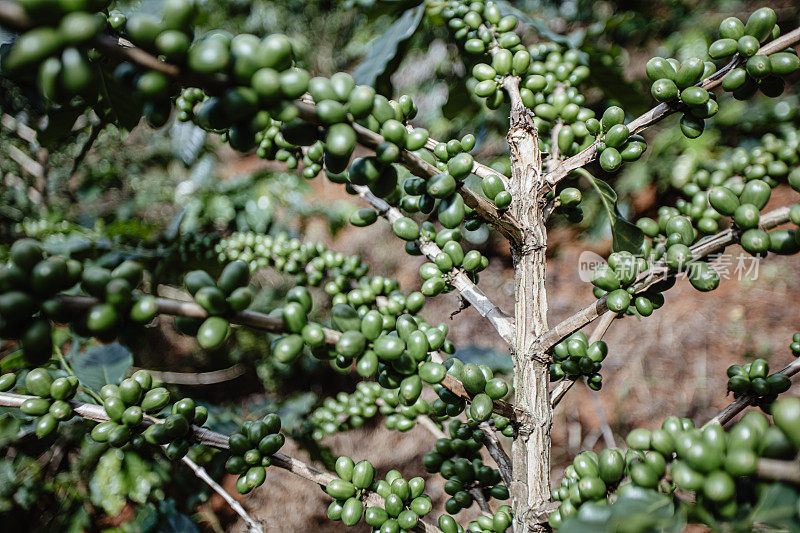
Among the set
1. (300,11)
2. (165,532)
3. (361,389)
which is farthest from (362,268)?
(300,11)

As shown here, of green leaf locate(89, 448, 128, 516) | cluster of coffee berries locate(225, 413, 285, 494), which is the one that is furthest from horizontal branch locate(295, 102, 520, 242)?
green leaf locate(89, 448, 128, 516)

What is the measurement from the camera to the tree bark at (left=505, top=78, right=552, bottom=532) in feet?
2.49

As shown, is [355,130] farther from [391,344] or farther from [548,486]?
[548,486]

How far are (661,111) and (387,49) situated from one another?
0.78m

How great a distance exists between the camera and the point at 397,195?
0.86 metres

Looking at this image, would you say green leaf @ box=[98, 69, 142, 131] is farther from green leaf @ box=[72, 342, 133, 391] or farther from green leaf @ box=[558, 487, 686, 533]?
green leaf @ box=[558, 487, 686, 533]

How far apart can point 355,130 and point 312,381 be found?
2905 millimetres

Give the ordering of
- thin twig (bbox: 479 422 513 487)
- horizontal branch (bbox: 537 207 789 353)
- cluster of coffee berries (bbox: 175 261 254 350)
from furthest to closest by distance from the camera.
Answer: thin twig (bbox: 479 422 513 487) < horizontal branch (bbox: 537 207 789 353) < cluster of coffee berries (bbox: 175 261 254 350)

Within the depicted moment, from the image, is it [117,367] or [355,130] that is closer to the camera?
[355,130]

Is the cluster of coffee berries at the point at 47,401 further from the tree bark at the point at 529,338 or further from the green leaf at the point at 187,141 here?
the green leaf at the point at 187,141

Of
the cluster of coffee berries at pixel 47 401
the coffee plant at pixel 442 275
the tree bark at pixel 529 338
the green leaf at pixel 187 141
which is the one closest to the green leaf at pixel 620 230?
the coffee plant at pixel 442 275

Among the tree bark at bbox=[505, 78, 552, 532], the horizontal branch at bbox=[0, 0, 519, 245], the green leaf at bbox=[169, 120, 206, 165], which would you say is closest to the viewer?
the horizontal branch at bbox=[0, 0, 519, 245]

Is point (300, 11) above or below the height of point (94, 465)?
above

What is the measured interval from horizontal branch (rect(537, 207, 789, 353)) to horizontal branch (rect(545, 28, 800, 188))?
0.71 ft
